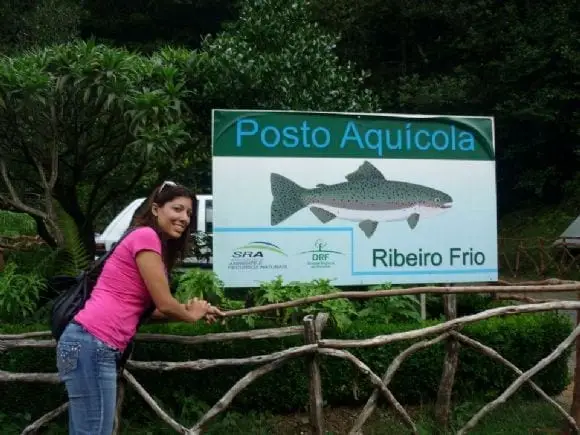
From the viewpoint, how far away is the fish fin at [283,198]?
6.16m

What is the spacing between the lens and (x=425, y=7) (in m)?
22.5

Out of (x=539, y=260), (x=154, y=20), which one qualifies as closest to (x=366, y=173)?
(x=539, y=260)

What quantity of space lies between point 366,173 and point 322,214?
0.56 m

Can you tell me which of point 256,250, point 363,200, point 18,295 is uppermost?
point 363,200

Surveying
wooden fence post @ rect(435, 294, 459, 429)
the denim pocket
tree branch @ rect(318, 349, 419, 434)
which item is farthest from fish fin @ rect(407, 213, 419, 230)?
the denim pocket

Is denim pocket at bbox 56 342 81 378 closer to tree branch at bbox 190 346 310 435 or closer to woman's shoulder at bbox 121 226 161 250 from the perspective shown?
woman's shoulder at bbox 121 226 161 250

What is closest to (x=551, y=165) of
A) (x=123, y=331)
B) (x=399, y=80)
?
(x=399, y=80)

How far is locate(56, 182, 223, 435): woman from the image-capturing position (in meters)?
3.18

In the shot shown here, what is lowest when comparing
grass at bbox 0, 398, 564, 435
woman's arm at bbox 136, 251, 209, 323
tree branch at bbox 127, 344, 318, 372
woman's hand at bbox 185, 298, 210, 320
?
grass at bbox 0, 398, 564, 435

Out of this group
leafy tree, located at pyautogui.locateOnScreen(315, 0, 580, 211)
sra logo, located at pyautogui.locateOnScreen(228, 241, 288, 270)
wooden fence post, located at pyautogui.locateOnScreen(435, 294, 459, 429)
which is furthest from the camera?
leafy tree, located at pyautogui.locateOnScreen(315, 0, 580, 211)

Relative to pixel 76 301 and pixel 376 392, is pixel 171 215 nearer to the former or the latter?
pixel 76 301

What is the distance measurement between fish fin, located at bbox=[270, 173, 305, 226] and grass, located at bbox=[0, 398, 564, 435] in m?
1.65

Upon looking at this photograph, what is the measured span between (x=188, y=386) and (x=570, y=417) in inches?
106

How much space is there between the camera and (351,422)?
5.40 m
